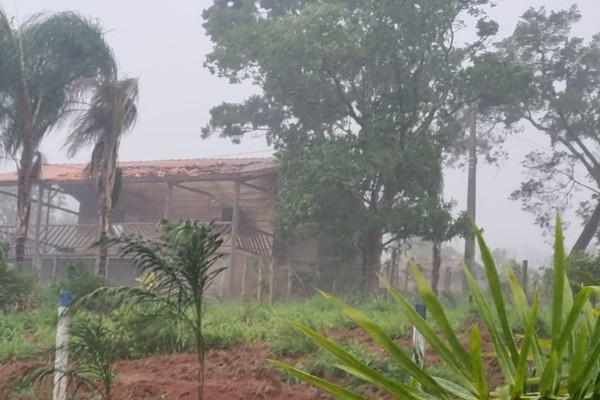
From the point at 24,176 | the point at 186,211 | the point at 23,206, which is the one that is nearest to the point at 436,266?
the point at 23,206

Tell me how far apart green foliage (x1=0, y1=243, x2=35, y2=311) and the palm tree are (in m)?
3.47

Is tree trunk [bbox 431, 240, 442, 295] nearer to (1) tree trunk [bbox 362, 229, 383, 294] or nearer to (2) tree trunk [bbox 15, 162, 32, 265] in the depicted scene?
(1) tree trunk [bbox 362, 229, 383, 294]

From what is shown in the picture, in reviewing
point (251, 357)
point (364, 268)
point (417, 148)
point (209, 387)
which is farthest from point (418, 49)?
point (209, 387)

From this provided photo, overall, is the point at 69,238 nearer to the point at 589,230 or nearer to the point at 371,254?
the point at 371,254

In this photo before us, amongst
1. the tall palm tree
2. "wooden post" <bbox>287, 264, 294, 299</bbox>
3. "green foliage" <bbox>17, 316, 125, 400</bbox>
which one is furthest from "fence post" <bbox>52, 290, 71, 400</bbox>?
"wooden post" <bbox>287, 264, 294, 299</bbox>

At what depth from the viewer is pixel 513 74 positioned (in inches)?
770

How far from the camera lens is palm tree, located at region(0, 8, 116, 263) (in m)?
17.1

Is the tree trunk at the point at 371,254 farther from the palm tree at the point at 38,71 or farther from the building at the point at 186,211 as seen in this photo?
the palm tree at the point at 38,71

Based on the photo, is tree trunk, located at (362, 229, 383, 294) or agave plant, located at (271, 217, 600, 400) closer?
agave plant, located at (271, 217, 600, 400)

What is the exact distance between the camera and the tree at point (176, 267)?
5633 millimetres

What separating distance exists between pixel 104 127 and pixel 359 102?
6.53 m

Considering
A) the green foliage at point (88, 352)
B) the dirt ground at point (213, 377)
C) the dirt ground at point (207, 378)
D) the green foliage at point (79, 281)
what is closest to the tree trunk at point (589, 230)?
the green foliage at point (79, 281)

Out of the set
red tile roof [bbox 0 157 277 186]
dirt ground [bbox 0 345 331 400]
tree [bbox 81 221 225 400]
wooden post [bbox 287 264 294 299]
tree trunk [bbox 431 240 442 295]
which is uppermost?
red tile roof [bbox 0 157 277 186]

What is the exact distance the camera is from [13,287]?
1259 cm
